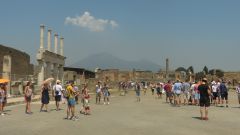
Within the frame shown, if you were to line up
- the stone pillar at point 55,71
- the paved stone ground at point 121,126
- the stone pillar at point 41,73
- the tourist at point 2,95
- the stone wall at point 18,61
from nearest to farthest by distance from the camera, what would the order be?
the paved stone ground at point 121,126 → the tourist at point 2,95 → the stone pillar at point 41,73 → the stone wall at point 18,61 → the stone pillar at point 55,71

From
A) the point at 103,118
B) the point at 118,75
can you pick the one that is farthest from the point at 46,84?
the point at 118,75

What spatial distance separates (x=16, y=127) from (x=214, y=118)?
912cm

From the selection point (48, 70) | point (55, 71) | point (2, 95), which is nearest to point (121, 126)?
point (2, 95)

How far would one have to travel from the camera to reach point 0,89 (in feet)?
67.6

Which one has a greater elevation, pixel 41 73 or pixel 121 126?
pixel 41 73

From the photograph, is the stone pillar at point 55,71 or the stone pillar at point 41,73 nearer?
the stone pillar at point 41,73

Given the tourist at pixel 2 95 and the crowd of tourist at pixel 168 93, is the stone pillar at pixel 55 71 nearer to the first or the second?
the crowd of tourist at pixel 168 93

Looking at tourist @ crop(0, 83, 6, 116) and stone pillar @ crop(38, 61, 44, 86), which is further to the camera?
stone pillar @ crop(38, 61, 44, 86)

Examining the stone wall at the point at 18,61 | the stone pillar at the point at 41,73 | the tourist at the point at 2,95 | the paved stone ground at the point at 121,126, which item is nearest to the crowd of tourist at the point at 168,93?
the tourist at the point at 2,95

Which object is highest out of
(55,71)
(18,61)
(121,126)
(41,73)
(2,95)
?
(18,61)

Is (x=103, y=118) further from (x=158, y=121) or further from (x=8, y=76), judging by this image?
(x=8, y=76)

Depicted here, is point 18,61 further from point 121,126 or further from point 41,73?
point 121,126

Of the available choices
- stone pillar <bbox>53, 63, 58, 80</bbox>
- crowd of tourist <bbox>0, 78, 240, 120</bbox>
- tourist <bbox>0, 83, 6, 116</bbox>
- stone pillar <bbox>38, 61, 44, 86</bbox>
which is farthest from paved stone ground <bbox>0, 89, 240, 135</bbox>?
stone pillar <bbox>53, 63, 58, 80</bbox>

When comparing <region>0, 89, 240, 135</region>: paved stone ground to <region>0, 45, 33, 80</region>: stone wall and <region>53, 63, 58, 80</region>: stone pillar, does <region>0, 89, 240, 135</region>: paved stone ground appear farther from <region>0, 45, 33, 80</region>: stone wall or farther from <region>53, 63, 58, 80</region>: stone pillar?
<region>53, 63, 58, 80</region>: stone pillar
